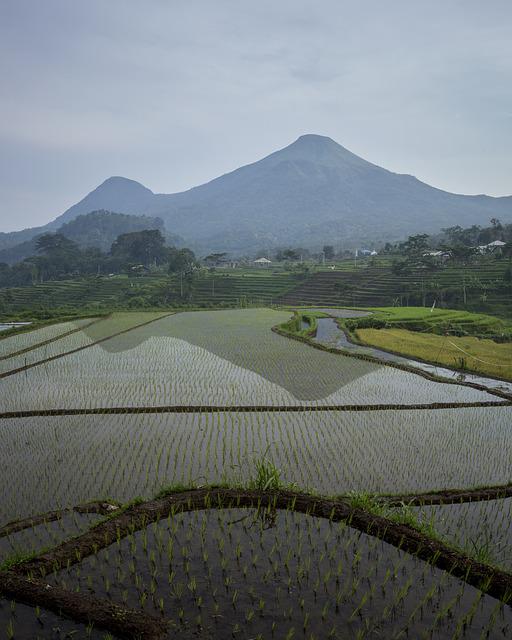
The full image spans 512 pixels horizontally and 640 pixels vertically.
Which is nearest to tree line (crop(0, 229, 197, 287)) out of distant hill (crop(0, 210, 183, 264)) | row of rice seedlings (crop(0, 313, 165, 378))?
row of rice seedlings (crop(0, 313, 165, 378))

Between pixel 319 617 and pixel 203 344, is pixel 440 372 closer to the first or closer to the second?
pixel 203 344

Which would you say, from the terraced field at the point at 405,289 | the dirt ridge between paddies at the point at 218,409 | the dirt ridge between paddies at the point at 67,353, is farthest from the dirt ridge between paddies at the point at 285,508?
the terraced field at the point at 405,289

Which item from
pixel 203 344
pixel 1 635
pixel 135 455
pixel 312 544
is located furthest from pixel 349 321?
pixel 1 635

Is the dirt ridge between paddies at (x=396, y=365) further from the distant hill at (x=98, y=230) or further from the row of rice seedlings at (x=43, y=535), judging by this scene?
the distant hill at (x=98, y=230)

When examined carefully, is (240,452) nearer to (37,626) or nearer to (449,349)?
(37,626)

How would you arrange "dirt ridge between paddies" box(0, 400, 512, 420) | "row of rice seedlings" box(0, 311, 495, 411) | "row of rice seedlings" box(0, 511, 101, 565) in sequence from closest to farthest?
"row of rice seedlings" box(0, 511, 101, 565)
"dirt ridge between paddies" box(0, 400, 512, 420)
"row of rice seedlings" box(0, 311, 495, 411)

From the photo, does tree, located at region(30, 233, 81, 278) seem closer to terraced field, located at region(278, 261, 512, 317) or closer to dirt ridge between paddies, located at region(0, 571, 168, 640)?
terraced field, located at region(278, 261, 512, 317)
